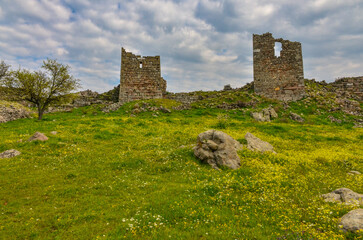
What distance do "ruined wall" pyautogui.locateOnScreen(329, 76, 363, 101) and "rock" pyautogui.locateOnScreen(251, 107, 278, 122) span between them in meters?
18.9

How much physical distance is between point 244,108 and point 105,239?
98.6 feet

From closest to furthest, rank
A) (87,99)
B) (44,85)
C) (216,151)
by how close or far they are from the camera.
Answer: (216,151) < (44,85) < (87,99)

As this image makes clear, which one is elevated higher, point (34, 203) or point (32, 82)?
point (32, 82)

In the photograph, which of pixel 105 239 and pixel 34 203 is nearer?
pixel 105 239

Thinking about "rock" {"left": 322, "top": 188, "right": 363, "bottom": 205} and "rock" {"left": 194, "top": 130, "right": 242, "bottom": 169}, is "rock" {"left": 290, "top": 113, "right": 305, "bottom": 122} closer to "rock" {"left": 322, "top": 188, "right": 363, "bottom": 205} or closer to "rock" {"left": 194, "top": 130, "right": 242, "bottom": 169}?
"rock" {"left": 194, "top": 130, "right": 242, "bottom": 169}

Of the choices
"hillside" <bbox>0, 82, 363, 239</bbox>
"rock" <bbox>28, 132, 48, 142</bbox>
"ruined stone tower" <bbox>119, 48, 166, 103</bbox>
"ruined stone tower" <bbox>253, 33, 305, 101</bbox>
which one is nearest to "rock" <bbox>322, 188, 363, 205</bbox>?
"hillside" <bbox>0, 82, 363, 239</bbox>

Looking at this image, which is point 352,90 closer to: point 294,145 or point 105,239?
point 294,145

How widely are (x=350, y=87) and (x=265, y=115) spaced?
25.6 m

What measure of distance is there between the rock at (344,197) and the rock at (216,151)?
4.35m

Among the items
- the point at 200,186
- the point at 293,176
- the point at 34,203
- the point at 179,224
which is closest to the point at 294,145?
the point at 293,176

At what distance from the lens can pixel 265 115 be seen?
2839 centimetres

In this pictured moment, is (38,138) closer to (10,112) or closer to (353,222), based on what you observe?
(10,112)

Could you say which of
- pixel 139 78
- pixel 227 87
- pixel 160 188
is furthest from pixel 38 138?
pixel 227 87

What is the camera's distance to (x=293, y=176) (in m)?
10.7
